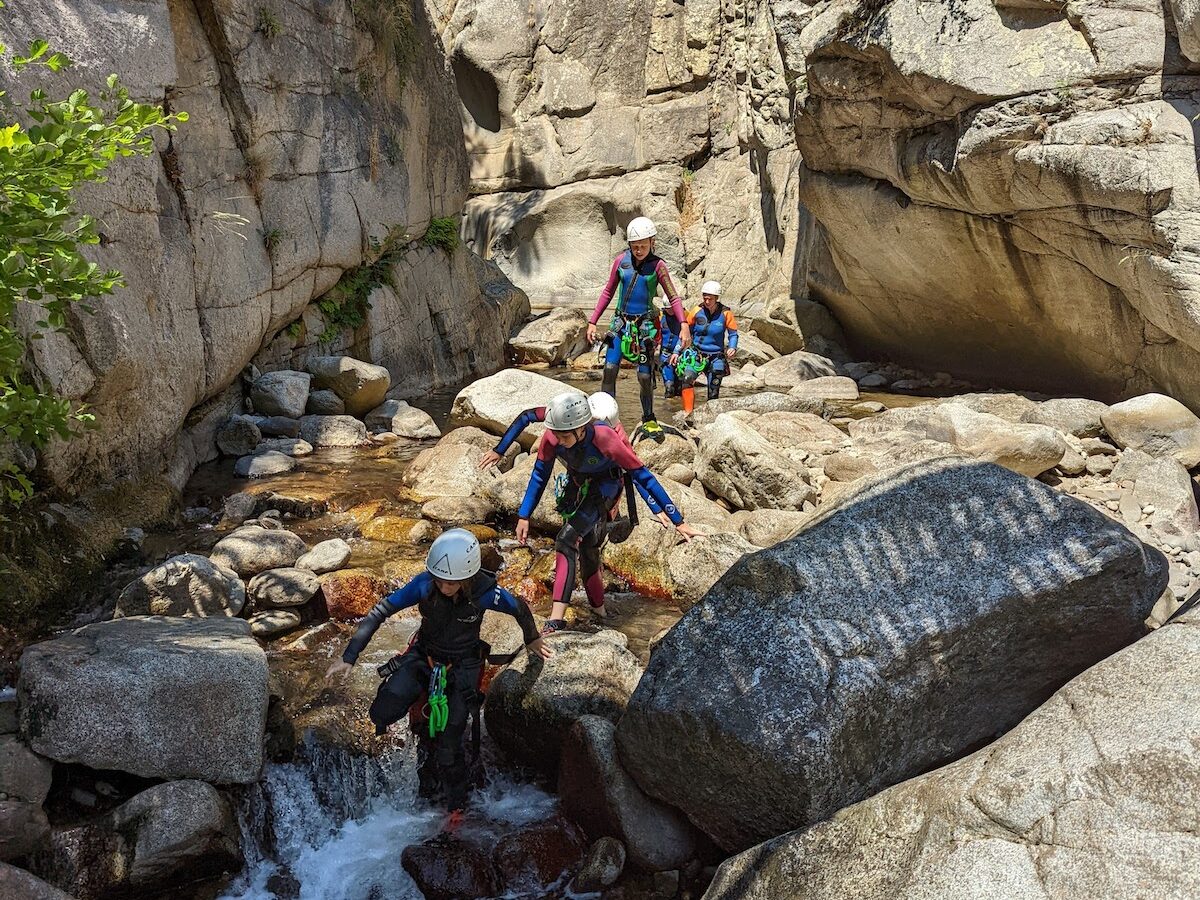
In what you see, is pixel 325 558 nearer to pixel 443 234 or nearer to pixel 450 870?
pixel 450 870

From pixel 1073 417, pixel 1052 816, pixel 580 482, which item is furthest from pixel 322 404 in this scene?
pixel 1052 816

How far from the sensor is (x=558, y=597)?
6.90 metres

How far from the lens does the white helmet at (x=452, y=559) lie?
5.26 meters

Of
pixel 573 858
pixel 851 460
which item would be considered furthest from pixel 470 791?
pixel 851 460

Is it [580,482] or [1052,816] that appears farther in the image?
[580,482]

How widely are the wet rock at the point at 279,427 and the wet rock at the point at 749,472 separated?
4893 mm

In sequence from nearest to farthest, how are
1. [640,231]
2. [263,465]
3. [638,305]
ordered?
[640,231], [638,305], [263,465]

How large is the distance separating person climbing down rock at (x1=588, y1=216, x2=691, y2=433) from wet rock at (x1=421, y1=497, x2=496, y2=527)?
1954mm

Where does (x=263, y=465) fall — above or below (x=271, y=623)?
below

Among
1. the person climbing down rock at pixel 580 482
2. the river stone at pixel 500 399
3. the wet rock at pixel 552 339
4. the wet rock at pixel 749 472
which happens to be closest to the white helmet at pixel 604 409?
the person climbing down rock at pixel 580 482

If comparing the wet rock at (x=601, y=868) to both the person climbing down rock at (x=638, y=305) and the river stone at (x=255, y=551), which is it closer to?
the river stone at (x=255, y=551)

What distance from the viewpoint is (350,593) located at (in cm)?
726

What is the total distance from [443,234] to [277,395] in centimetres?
561

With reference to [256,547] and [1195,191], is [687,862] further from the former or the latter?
[1195,191]
